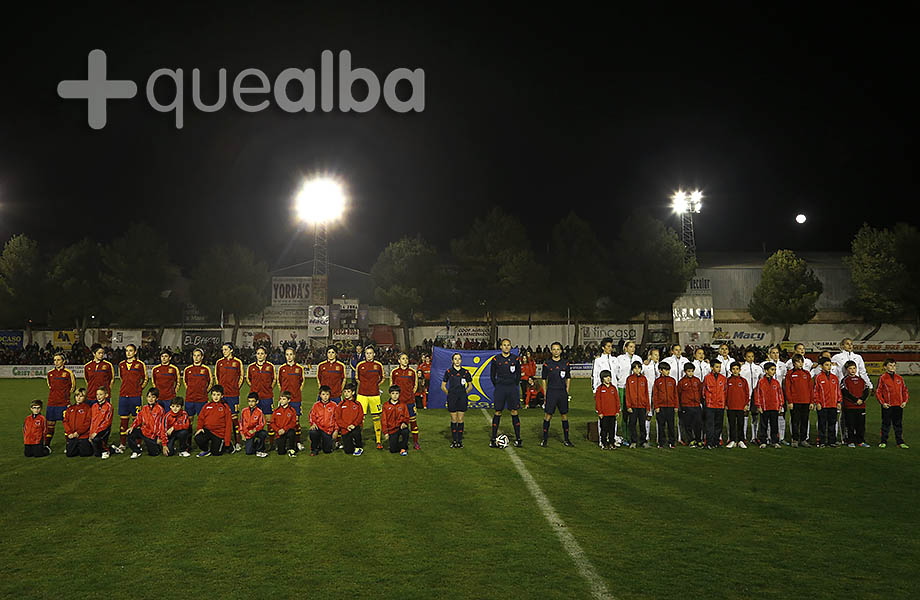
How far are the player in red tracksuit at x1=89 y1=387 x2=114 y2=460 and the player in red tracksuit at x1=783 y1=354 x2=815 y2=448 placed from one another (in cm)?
1341

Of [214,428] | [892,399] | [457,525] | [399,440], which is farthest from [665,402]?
[214,428]

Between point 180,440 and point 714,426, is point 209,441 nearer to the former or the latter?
point 180,440

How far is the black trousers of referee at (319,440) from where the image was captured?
11.5 meters

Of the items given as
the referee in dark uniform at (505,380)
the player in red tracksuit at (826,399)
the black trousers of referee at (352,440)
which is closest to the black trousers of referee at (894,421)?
the player in red tracksuit at (826,399)

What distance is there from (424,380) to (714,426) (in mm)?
10119

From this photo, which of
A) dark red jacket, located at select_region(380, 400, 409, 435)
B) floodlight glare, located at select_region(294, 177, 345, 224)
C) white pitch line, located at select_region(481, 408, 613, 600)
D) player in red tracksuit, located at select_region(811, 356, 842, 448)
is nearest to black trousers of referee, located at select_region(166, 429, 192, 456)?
dark red jacket, located at select_region(380, 400, 409, 435)

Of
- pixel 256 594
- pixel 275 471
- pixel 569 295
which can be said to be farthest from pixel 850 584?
pixel 569 295

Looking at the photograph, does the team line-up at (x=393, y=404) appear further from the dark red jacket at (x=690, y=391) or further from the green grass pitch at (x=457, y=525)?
the green grass pitch at (x=457, y=525)

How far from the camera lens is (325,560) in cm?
577

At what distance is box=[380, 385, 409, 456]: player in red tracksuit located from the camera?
11.6 metres

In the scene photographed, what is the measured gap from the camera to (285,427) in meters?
11.6

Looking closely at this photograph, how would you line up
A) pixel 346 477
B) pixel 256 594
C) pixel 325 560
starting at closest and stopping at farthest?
pixel 256 594 → pixel 325 560 → pixel 346 477

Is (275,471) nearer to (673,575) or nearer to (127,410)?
(127,410)

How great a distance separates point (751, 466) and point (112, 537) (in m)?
9.50
